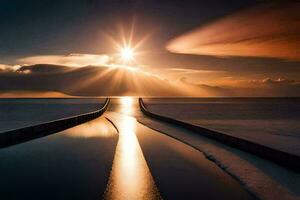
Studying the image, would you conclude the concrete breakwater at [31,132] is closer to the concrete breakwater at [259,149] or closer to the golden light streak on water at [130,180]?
the golden light streak on water at [130,180]

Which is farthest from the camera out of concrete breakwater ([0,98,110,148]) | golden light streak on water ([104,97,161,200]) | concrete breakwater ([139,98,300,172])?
concrete breakwater ([0,98,110,148])

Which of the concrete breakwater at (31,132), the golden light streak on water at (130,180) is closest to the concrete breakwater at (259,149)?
the golden light streak on water at (130,180)

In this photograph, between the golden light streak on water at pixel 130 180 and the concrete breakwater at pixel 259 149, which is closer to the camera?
the golden light streak on water at pixel 130 180

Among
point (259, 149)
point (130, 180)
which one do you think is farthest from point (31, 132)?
point (130, 180)

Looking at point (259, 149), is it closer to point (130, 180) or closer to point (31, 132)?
point (130, 180)

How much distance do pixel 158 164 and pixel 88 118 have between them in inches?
1575

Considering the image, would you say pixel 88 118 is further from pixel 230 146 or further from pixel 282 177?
pixel 282 177

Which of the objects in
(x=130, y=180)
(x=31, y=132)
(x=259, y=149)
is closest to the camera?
(x=130, y=180)

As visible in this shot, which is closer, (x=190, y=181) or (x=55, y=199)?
(x=55, y=199)

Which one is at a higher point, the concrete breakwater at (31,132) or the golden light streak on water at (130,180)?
the golden light streak on water at (130,180)

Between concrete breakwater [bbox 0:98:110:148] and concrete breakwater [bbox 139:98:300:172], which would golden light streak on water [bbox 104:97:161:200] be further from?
concrete breakwater [bbox 0:98:110:148]

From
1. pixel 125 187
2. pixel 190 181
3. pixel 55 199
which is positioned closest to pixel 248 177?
pixel 190 181

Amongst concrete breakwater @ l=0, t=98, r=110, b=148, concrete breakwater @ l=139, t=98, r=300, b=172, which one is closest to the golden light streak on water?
concrete breakwater @ l=139, t=98, r=300, b=172

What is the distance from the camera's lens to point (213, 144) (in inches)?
1068
